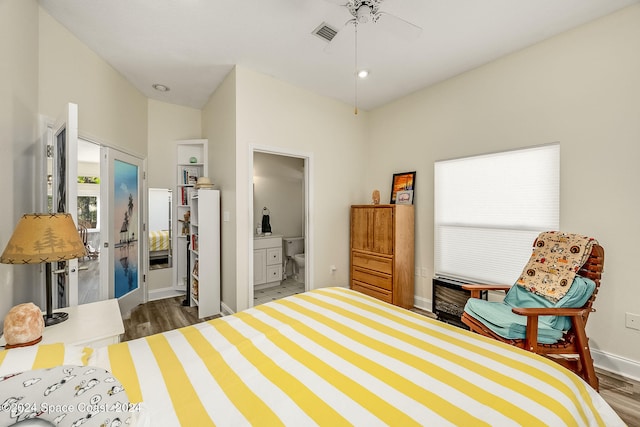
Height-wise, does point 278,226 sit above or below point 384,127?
below

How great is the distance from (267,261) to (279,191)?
151 centimetres

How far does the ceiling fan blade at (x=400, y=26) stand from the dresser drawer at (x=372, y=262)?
2368 mm

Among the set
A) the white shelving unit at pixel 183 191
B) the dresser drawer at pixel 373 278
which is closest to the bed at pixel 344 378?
the dresser drawer at pixel 373 278

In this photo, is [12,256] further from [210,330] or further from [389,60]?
[389,60]

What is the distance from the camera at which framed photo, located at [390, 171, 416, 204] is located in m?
3.62

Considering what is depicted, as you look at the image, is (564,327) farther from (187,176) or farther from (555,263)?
(187,176)

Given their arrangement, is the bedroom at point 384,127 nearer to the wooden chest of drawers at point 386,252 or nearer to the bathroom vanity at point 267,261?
the wooden chest of drawers at point 386,252

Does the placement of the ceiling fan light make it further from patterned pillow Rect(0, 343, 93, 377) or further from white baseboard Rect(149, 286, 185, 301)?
white baseboard Rect(149, 286, 185, 301)

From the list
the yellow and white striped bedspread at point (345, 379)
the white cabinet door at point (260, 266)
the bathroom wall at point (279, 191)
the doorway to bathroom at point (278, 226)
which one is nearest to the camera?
the yellow and white striped bedspread at point (345, 379)

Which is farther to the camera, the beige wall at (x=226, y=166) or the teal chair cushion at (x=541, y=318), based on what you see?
the beige wall at (x=226, y=166)

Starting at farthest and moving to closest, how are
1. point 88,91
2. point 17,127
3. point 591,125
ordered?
1. point 88,91
2. point 591,125
3. point 17,127

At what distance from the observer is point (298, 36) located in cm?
247

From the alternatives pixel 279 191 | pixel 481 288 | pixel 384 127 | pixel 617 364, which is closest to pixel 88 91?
pixel 279 191

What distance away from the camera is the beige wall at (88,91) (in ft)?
6.99
